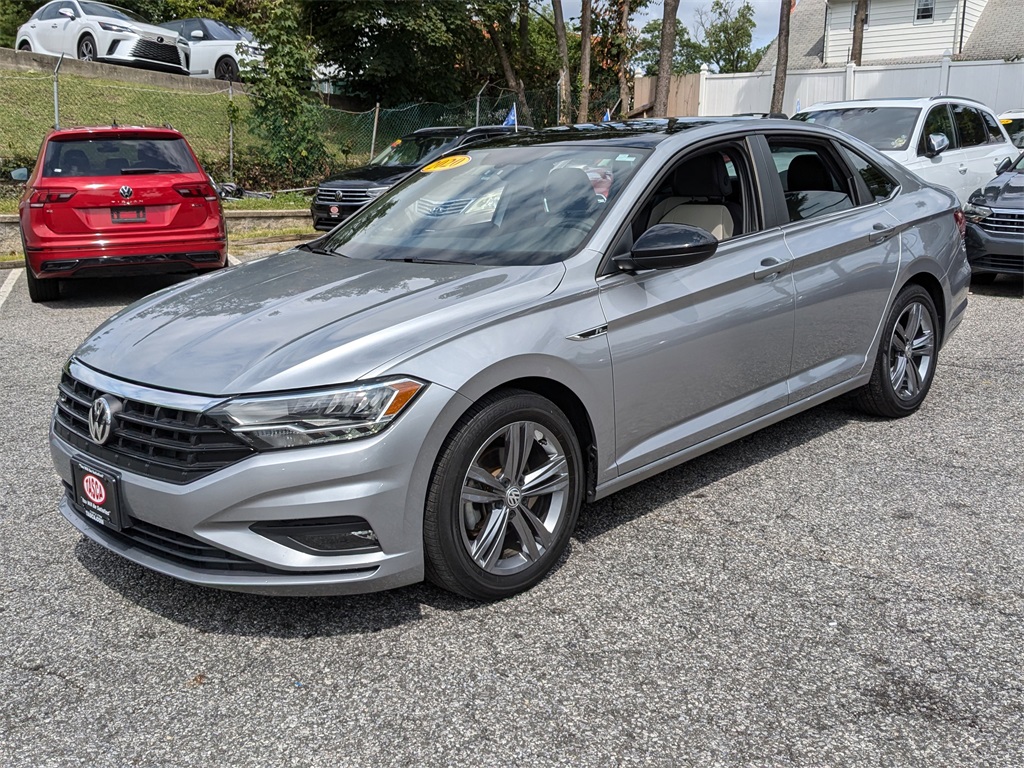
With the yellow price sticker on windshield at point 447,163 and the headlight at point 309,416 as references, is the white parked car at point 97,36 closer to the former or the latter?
the yellow price sticker on windshield at point 447,163

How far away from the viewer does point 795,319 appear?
4.58m

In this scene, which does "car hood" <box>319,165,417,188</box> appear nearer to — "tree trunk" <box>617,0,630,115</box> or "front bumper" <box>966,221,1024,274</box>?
"front bumper" <box>966,221,1024,274</box>

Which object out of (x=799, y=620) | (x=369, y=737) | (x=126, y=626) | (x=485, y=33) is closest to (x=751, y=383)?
(x=799, y=620)

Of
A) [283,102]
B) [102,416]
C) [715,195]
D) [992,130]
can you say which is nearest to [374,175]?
[283,102]

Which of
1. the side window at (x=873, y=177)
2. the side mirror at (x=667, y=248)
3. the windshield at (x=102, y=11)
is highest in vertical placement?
the windshield at (x=102, y=11)

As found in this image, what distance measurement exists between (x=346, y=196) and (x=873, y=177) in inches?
396

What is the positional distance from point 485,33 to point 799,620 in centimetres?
2833

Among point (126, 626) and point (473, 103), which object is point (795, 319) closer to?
point (126, 626)

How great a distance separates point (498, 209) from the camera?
170 inches

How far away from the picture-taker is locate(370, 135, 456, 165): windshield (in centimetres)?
1550

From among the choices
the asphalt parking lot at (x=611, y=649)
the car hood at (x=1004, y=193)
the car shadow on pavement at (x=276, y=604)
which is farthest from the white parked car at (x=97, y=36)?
the car shadow on pavement at (x=276, y=604)

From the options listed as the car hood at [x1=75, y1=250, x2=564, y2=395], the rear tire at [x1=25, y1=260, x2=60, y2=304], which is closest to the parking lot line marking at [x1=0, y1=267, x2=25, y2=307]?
the rear tire at [x1=25, y1=260, x2=60, y2=304]

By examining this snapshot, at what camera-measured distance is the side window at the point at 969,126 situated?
11.3 metres

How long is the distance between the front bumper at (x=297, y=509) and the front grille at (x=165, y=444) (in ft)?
0.11
